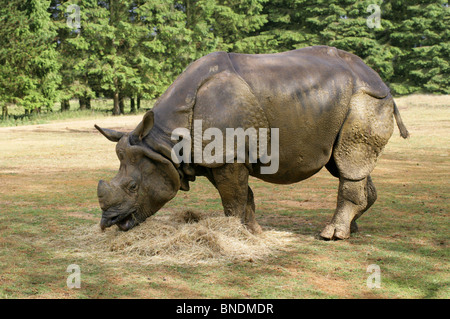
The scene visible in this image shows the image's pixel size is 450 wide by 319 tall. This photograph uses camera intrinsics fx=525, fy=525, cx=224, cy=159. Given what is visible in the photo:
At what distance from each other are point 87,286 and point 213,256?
151 centimetres

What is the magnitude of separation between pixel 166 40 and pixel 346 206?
35918 mm

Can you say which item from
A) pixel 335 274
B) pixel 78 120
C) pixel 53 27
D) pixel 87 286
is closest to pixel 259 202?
pixel 335 274

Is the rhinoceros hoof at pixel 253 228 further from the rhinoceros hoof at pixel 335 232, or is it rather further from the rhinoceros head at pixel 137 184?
the rhinoceros head at pixel 137 184

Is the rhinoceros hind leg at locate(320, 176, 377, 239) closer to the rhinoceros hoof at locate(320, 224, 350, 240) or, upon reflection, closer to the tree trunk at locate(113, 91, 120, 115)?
the rhinoceros hoof at locate(320, 224, 350, 240)

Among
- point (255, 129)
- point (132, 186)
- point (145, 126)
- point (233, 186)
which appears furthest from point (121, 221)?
point (255, 129)

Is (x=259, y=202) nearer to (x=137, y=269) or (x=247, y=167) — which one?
(x=247, y=167)

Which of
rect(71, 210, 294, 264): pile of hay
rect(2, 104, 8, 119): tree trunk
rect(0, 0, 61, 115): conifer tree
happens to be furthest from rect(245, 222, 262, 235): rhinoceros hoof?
rect(2, 104, 8, 119): tree trunk

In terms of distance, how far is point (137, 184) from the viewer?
6.24 metres

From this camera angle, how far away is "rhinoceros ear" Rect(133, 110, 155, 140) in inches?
238

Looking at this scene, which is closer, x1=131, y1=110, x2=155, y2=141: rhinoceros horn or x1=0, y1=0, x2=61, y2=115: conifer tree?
x1=131, y1=110, x2=155, y2=141: rhinoceros horn

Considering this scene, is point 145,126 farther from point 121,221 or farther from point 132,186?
point 121,221

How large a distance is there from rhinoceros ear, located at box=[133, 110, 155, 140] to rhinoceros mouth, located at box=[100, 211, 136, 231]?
36.9 inches

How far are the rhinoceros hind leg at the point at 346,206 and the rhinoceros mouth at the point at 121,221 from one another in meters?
2.42

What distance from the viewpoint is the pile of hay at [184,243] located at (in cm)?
591
